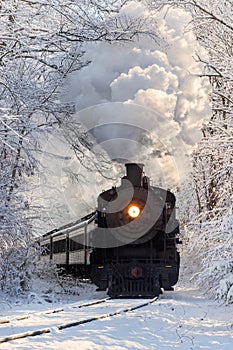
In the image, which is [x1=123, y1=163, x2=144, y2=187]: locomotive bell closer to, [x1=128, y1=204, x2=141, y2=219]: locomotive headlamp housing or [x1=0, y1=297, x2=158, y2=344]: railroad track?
[x1=128, y1=204, x2=141, y2=219]: locomotive headlamp housing

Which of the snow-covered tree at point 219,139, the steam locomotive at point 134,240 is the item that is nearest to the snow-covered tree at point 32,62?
the snow-covered tree at point 219,139

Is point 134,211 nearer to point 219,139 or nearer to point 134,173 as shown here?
point 134,173

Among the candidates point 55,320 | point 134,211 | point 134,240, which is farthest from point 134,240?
point 55,320

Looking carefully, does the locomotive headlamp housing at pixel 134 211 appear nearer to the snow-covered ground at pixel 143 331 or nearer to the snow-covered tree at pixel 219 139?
the snow-covered ground at pixel 143 331

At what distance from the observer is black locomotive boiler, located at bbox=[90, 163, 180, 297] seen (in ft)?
52.0

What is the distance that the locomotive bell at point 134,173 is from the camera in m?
16.3

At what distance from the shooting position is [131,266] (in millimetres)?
15922

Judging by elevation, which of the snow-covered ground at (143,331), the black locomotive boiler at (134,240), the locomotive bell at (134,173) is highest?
the locomotive bell at (134,173)

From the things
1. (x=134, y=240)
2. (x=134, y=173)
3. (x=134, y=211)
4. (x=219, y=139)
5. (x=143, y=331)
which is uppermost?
(x=134, y=173)

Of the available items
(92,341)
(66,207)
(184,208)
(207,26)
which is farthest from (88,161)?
(184,208)

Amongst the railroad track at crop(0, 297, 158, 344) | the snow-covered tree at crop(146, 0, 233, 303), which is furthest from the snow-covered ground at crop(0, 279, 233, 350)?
the snow-covered tree at crop(146, 0, 233, 303)

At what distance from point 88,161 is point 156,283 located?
21.1ft

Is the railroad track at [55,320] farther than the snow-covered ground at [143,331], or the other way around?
the railroad track at [55,320]

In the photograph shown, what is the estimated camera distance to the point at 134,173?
1648 cm
